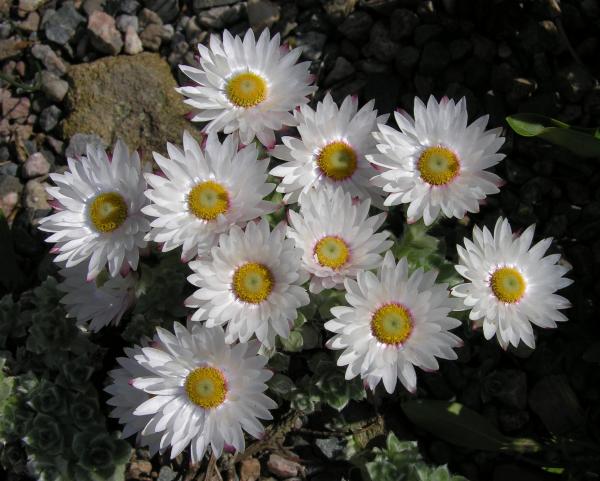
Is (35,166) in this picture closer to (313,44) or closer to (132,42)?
(132,42)

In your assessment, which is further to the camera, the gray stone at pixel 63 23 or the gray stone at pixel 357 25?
the gray stone at pixel 63 23

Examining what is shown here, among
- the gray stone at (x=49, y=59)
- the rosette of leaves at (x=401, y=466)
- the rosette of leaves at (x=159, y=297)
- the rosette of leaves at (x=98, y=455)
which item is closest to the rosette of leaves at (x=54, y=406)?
the rosette of leaves at (x=98, y=455)

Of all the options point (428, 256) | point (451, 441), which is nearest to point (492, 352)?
point (451, 441)

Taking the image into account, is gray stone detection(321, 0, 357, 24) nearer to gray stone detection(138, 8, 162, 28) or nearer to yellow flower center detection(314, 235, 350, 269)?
gray stone detection(138, 8, 162, 28)

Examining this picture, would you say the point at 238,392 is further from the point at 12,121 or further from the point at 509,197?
the point at 12,121

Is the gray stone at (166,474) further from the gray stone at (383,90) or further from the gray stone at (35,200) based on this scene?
the gray stone at (383,90)

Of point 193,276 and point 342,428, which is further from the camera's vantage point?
point 342,428

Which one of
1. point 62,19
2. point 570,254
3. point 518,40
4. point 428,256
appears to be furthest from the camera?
point 62,19
